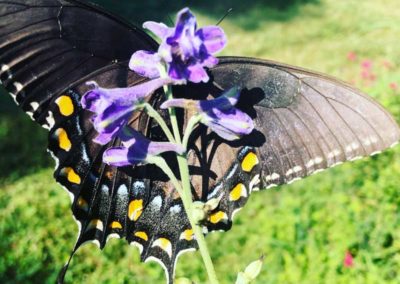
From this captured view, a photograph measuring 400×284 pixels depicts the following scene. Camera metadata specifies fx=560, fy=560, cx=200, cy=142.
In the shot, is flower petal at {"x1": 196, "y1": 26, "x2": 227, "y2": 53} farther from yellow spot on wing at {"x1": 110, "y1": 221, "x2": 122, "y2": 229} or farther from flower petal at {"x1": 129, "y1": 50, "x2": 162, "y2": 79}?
yellow spot on wing at {"x1": 110, "y1": 221, "x2": 122, "y2": 229}

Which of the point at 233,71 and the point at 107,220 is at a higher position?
the point at 233,71

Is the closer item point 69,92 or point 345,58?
point 69,92

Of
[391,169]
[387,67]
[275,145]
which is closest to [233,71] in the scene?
[275,145]

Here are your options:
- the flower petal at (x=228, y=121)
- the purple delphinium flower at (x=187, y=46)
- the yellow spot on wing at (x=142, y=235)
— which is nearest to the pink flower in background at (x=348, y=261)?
the yellow spot on wing at (x=142, y=235)

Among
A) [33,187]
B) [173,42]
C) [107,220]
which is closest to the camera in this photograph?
[173,42]

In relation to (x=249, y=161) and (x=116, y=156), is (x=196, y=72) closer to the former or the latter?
(x=116, y=156)

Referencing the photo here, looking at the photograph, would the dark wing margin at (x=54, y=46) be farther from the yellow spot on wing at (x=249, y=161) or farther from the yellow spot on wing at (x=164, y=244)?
the yellow spot on wing at (x=164, y=244)

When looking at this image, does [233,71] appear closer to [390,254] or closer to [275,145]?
[275,145]

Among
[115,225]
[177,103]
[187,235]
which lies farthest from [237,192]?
[177,103]
